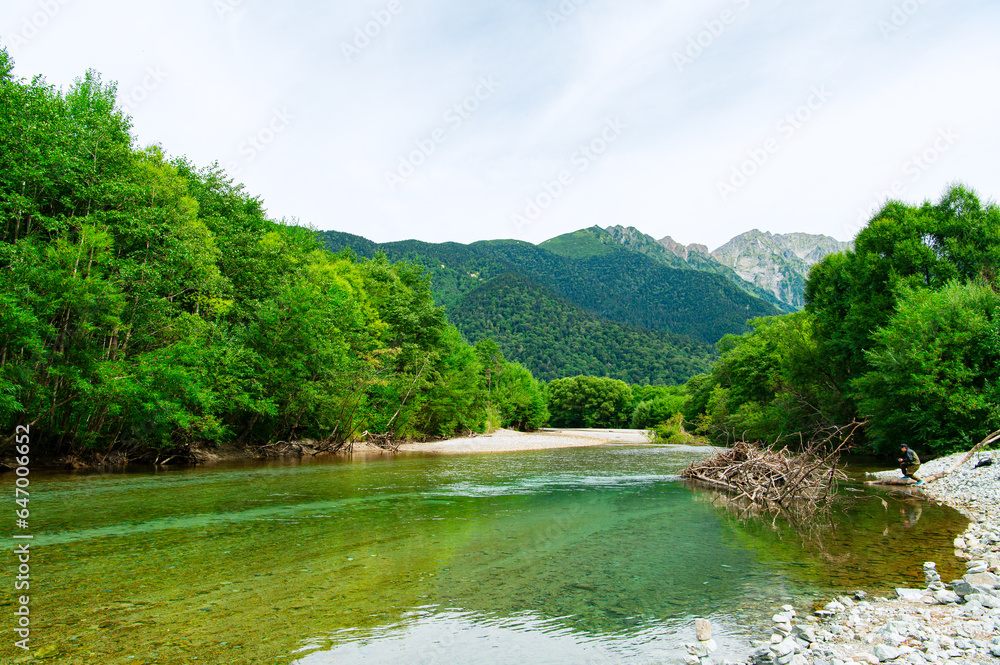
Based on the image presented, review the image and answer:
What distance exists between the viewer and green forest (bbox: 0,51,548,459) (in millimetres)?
20625

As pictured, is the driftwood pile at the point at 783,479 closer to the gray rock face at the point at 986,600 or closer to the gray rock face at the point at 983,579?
the gray rock face at the point at 983,579

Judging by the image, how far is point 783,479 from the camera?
20188 mm

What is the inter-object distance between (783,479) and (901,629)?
15.0m

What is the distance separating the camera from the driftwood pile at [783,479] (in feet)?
56.0

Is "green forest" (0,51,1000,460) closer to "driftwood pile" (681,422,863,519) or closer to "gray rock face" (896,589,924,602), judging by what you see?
"driftwood pile" (681,422,863,519)

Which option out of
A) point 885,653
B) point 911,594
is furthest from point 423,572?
point 911,594

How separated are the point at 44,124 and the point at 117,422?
13.6 meters

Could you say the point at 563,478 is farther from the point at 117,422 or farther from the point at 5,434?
the point at 5,434

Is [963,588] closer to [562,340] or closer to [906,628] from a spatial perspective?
[906,628]

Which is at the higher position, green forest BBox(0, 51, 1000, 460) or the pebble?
green forest BBox(0, 51, 1000, 460)

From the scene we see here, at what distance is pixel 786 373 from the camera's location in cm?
4328

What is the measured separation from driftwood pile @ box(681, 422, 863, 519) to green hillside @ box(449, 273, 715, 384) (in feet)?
446

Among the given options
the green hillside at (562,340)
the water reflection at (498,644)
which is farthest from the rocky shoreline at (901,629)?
the green hillside at (562,340)

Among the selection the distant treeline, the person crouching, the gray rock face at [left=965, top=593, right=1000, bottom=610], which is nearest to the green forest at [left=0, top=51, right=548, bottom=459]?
the gray rock face at [left=965, top=593, right=1000, bottom=610]
